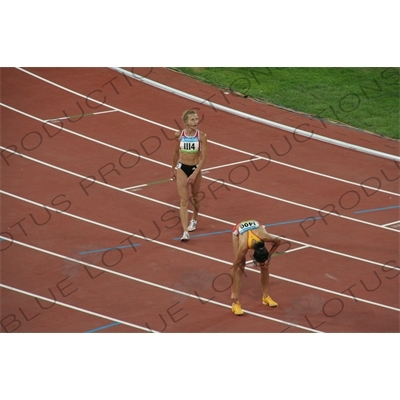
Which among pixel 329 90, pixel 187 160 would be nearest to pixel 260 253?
pixel 187 160

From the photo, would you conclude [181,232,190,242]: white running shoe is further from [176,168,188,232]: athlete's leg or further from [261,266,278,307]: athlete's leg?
[261,266,278,307]: athlete's leg

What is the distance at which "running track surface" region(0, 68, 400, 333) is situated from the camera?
13.9m

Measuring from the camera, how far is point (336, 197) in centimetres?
1716

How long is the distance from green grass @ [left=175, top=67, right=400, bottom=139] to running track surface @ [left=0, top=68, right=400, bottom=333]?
42 centimetres

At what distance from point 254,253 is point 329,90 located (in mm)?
8963

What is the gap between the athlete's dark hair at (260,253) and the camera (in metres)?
13.1

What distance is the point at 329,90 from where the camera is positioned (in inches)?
840

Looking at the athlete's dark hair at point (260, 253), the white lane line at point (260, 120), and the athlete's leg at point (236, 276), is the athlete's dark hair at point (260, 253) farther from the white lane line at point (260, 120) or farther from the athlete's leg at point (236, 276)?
the white lane line at point (260, 120)

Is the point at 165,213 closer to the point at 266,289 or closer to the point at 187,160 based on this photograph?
the point at 187,160

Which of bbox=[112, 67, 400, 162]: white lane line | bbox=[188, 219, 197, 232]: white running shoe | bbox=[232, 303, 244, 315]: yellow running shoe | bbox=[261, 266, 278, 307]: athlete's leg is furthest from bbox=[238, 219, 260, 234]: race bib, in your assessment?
bbox=[112, 67, 400, 162]: white lane line

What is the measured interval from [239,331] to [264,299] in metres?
0.80

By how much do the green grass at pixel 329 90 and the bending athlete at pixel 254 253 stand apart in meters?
6.94

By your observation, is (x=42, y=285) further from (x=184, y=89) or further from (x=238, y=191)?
(x=184, y=89)

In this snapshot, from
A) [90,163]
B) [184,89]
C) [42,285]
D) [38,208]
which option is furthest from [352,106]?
[42,285]
